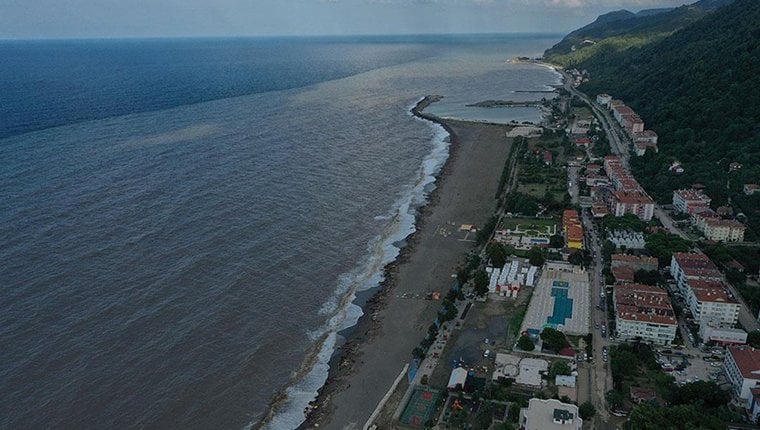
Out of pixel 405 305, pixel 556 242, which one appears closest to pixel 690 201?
pixel 556 242

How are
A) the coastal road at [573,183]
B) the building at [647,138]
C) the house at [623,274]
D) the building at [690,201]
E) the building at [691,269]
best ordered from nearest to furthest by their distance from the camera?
1. the building at [691,269]
2. the house at [623,274]
3. the building at [690,201]
4. the coastal road at [573,183]
5. the building at [647,138]

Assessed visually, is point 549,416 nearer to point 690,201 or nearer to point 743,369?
point 743,369

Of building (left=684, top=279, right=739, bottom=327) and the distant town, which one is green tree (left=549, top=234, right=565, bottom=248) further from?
building (left=684, top=279, right=739, bottom=327)

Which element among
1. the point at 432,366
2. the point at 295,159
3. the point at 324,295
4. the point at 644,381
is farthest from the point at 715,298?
the point at 295,159

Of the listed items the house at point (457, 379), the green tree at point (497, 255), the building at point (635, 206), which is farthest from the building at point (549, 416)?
the building at point (635, 206)

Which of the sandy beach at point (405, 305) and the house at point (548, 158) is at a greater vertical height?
the house at point (548, 158)

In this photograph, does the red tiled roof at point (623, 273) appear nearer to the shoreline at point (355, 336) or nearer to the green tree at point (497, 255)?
the green tree at point (497, 255)
